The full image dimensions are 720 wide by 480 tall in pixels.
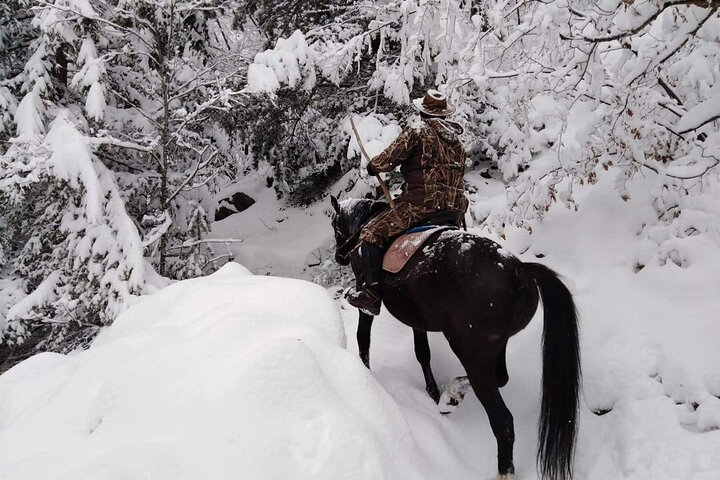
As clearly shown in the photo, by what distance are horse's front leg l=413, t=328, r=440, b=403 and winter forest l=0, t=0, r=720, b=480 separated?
0.51ft

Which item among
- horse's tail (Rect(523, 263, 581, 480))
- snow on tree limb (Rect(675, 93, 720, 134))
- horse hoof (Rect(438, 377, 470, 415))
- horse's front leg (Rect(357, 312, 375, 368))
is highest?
snow on tree limb (Rect(675, 93, 720, 134))

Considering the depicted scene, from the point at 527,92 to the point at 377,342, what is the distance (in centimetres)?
314

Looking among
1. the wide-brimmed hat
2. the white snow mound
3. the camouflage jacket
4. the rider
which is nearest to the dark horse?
the rider

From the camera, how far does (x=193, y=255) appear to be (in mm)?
7668

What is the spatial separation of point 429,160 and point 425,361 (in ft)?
6.50

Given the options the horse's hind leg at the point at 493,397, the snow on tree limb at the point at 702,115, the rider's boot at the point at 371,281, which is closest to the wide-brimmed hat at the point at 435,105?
the rider's boot at the point at 371,281

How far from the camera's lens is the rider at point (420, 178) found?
4098 mm

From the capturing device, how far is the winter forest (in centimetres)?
253

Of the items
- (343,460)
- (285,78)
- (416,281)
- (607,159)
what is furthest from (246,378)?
(285,78)

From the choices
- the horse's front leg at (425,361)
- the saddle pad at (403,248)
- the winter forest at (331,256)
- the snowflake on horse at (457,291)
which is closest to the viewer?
the winter forest at (331,256)

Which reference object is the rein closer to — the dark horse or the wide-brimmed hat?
the dark horse

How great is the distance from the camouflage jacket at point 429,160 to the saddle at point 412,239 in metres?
0.11

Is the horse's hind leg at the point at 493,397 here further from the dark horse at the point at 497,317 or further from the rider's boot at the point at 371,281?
the rider's boot at the point at 371,281

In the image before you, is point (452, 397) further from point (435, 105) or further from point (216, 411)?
point (435, 105)
